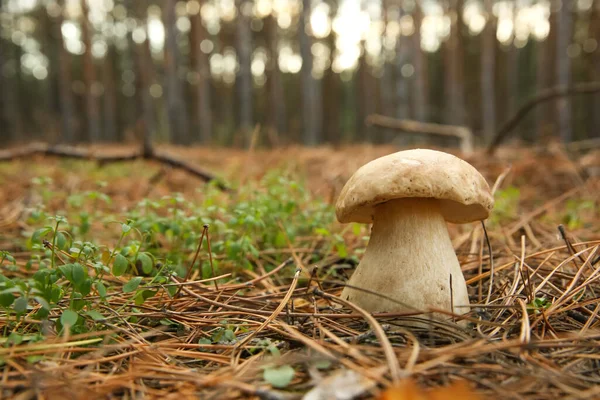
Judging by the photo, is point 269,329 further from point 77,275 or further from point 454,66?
point 454,66

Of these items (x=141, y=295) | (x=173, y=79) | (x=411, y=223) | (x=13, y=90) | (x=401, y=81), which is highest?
(x=13, y=90)

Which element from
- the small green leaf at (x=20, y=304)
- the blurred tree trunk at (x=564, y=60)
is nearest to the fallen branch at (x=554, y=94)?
the small green leaf at (x=20, y=304)

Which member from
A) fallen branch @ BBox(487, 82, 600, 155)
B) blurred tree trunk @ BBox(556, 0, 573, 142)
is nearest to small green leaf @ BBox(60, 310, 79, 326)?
fallen branch @ BBox(487, 82, 600, 155)

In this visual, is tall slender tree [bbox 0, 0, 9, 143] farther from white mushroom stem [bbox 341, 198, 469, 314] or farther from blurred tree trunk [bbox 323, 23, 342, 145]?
white mushroom stem [bbox 341, 198, 469, 314]

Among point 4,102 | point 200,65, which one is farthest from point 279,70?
point 4,102

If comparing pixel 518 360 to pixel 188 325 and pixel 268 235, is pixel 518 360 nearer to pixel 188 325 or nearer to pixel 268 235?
pixel 188 325

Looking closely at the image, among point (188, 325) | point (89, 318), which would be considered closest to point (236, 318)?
point (188, 325)

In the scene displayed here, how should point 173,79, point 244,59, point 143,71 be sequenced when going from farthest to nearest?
point 143,71 < point 244,59 < point 173,79
